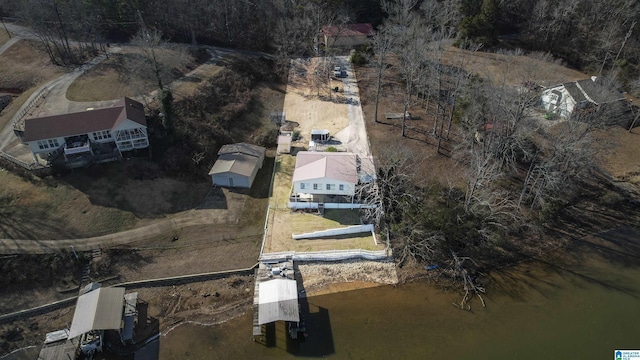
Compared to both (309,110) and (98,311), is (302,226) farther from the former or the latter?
(309,110)

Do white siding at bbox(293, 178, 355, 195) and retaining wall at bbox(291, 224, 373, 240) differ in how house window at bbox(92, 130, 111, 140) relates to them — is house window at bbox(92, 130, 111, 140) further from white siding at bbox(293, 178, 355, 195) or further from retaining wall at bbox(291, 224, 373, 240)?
retaining wall at bbox(291, 224, 373, 240)

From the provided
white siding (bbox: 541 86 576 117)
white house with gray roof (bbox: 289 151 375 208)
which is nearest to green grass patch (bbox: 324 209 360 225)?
white house with gray roof (bbox: 289 151 375 208)

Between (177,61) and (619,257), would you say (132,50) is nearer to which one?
(177,61)

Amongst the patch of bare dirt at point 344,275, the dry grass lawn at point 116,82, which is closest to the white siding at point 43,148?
the dry grass lawn at point 116,82

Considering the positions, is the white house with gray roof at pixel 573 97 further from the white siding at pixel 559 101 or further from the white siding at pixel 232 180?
the white siding at pixel 232 180

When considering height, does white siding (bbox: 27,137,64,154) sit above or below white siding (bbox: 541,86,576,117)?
below

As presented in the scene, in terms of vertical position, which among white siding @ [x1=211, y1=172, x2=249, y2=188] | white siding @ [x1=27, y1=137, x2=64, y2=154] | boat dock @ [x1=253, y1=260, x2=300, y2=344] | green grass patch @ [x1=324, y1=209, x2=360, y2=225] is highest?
white siding @ [x1=27, y1=137, x2=64, y2=154]
